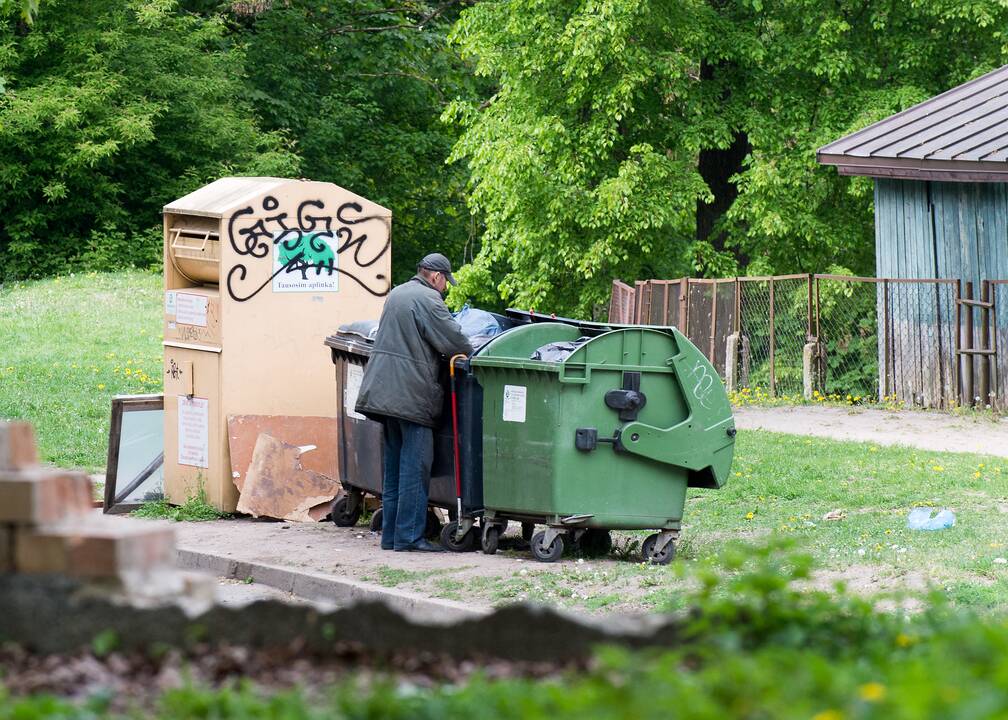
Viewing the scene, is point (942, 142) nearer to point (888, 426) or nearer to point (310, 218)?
point (888, 426)

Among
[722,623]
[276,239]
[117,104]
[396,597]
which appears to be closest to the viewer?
[722,623]

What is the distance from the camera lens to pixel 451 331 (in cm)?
861

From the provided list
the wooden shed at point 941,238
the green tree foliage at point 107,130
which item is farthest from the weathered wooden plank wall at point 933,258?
the green tree foliage at point 107,130

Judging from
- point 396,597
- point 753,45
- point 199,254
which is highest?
point 753,45

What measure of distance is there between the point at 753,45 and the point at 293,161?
539 inches

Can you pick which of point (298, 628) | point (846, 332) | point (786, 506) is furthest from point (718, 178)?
point (298, 628)

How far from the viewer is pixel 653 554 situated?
8461 millimetres

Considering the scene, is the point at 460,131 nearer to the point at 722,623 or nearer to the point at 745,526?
the point at 745,526

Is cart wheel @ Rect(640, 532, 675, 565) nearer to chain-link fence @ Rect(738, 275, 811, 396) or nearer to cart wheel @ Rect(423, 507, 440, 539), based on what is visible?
cart wheel @ Rect(423, 507, 440, 539)

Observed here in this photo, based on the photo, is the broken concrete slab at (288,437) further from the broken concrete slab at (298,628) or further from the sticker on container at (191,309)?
the broken concrete slab at (298,628)

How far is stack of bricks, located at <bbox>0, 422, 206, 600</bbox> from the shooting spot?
4023 millimetres

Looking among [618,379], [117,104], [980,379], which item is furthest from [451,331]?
[117,104]

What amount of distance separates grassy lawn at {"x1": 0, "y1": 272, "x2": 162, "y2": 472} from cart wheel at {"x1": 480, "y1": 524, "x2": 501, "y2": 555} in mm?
4618

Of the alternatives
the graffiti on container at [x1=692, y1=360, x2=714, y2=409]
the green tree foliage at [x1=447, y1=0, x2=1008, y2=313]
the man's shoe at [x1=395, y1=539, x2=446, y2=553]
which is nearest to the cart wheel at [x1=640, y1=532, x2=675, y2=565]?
the graffiti on container at [x1=692, y1=360, x2=714, y2=409]
